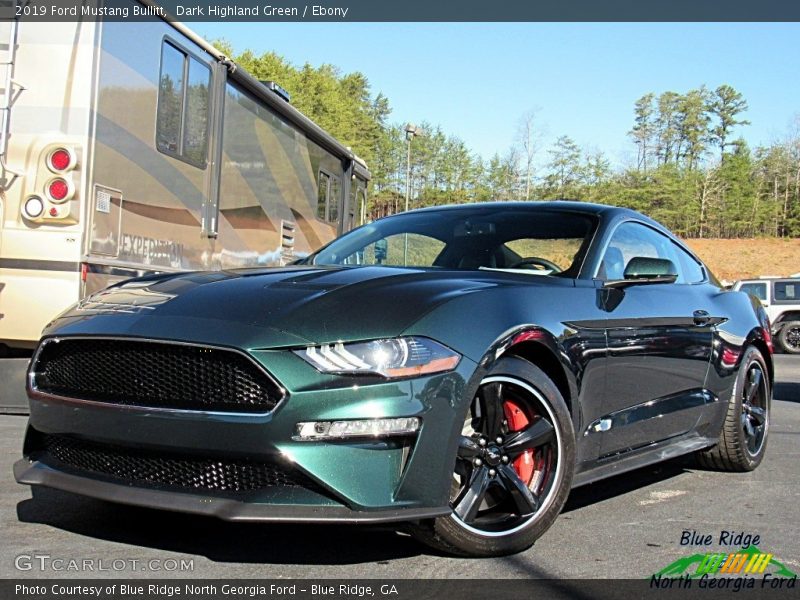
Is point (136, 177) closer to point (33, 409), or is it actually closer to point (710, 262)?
point (33, 409)

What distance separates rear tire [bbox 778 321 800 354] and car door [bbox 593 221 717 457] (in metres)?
18.7

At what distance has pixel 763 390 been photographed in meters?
5.68

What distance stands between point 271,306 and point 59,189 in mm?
3303

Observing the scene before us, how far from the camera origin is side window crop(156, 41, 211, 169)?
6852 millimetres

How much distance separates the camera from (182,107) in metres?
7.15

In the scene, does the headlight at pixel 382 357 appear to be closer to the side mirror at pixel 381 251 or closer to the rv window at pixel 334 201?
the side mirror at pixel 381 251

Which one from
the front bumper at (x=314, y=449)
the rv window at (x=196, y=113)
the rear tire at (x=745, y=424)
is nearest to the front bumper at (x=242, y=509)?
the front bumper at (x=314, y=449)

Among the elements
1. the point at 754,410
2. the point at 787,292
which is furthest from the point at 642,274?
the point at 787,292

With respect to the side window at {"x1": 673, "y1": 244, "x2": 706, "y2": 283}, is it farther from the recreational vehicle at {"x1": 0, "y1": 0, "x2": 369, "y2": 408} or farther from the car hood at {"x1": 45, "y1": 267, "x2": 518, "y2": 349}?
the recreational vehicle at {"x1": 0, "y1": 0, "x2": 369, "y2": 408}

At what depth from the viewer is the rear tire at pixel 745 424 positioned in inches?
201

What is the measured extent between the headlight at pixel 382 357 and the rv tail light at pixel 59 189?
355 centimetres

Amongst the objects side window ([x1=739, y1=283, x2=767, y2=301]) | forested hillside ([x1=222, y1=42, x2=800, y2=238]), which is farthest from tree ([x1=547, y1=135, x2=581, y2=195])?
side window ([x1=739, y1=283, x2=767, y2=301])

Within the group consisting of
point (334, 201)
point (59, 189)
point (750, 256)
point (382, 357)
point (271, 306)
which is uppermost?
point (750, 256)

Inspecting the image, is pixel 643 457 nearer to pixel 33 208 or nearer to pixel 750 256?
pixel 33 208
